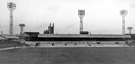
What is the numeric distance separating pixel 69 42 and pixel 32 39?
60.3 ft

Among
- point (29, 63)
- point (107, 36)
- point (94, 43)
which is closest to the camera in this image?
point (29, 63)

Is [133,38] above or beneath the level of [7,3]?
beneath

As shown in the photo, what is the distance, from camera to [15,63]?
1875 centimetres

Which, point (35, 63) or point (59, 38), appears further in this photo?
point (59, 38)

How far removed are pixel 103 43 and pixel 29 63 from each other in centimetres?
5489

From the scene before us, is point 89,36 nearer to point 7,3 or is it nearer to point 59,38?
point 59,38

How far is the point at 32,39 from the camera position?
69.5 metres

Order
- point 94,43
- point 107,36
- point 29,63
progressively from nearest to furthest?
point 29,63 → point 94,43 → point 107,36

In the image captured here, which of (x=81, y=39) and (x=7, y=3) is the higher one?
(x=7, y=3)

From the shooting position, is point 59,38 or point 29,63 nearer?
point 29,63

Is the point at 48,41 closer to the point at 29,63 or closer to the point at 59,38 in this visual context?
the point at 59,38

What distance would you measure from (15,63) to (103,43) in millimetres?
55599

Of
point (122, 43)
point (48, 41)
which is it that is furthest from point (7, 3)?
point (122, 43)

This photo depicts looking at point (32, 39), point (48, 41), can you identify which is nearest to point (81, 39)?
point (48, 41)
